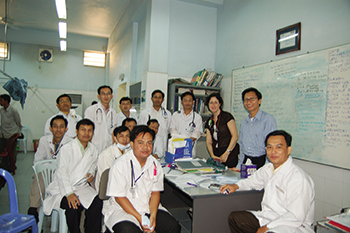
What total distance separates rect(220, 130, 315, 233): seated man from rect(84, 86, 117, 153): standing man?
7.19 ft

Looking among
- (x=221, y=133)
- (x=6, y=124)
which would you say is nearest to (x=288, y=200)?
(x=221, y=133)

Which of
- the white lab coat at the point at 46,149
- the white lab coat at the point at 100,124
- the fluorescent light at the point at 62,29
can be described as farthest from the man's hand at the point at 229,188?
the fluorescent light at the point at 62,29

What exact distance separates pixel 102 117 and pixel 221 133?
71.0 inches

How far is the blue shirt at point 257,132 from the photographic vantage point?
2.52 m

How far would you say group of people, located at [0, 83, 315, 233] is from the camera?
1593 millimetres

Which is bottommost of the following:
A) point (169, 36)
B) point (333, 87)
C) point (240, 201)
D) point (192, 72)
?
point (240, 201)

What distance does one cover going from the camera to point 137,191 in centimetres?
183

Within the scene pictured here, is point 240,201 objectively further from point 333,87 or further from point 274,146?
point 333,87

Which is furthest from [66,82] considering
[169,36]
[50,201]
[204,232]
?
[204,232]

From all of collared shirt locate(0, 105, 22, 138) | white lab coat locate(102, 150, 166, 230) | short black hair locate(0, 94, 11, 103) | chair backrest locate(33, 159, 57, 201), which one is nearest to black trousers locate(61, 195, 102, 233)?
white lab coat locate(102, 150, 166, 230)

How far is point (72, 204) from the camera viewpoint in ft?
6.65

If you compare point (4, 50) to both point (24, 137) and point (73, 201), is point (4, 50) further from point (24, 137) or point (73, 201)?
point (73, 201)

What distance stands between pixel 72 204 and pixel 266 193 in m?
1.64

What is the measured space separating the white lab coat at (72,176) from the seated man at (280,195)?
1317 millimetres
